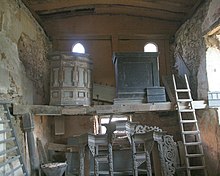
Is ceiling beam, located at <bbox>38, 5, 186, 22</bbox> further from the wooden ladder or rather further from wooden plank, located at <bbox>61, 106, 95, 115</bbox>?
wooden plank, located at <bbox>61, 106, 95, 115</bbox>

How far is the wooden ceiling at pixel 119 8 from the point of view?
247 inches

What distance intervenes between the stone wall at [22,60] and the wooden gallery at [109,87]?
0.07 feet

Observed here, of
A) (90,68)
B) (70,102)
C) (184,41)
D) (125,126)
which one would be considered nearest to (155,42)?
(184,41)

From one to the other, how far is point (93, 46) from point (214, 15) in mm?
3775

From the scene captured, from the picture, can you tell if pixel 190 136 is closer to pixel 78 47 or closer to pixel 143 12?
pixel 143 12

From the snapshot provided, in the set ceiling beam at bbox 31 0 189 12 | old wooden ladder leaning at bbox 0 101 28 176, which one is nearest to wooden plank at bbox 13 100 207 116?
old wooden ladder leaning at bbox 0 101 28 176

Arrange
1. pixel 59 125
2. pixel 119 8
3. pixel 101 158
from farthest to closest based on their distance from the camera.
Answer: pixel 119 8 < pixel 59 125 < pixel 101 158

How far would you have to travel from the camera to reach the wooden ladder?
16.7ft

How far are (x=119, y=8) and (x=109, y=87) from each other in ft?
8.02

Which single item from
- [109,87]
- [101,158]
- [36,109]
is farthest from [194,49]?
[36,109]

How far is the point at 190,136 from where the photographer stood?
20.4 ft

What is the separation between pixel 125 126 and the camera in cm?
441

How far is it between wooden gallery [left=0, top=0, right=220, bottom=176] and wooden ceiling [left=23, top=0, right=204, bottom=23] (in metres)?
0.03

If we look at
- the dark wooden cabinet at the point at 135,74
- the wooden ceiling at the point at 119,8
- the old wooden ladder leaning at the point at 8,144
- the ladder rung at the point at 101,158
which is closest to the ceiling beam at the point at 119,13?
the wooden ceiling at the point at 119,8
